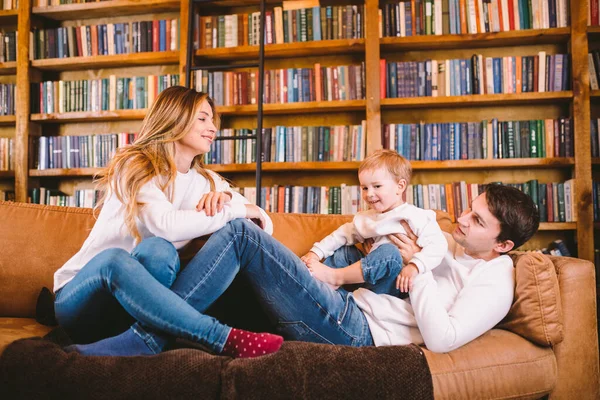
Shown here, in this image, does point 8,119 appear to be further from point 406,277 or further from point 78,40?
point 406,277

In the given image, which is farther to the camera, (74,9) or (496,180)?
(74,9)

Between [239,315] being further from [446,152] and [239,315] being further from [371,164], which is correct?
[446,152]

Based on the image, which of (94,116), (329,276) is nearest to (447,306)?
(329,276)

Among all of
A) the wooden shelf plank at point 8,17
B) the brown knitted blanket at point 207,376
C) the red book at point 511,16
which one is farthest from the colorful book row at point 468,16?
the wooden shelf plank at point 8,17

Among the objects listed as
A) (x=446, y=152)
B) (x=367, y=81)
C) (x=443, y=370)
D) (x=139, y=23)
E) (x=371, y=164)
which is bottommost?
(x=443, y=370)

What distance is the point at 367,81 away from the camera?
2.89 metres

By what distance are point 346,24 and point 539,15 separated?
1102 millimetres

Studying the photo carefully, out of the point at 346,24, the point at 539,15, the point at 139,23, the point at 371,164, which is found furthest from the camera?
the point at 139,23

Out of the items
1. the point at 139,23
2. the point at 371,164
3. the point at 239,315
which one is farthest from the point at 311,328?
the point at 139,23

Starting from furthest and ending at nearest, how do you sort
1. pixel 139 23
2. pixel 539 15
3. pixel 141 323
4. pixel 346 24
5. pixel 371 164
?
pixel 139 23, pixel 346 24, pixel 539 15, pixel 371 164, pixel 141 323

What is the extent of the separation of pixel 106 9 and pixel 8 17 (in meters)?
0.73

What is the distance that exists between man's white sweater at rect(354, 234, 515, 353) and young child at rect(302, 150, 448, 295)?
59mm

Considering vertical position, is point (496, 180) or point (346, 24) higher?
point (346, 24)

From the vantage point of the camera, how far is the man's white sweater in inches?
49.5
